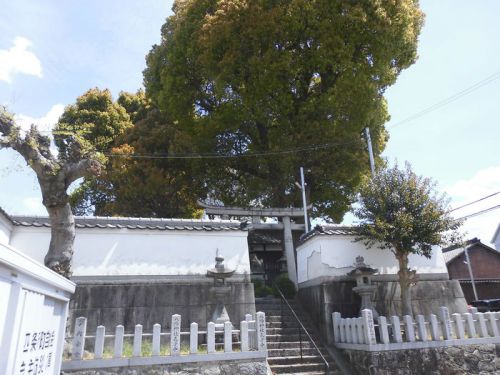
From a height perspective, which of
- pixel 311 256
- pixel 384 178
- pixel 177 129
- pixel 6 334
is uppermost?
pixel 177 129

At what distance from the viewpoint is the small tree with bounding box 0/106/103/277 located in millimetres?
7191

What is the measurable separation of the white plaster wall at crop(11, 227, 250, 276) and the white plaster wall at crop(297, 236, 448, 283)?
91.7 inches

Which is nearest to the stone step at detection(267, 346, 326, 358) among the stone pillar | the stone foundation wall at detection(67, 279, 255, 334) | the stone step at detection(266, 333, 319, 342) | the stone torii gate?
the stone step at detection(266, 333, 319, 342)

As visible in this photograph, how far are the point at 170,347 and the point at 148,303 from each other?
86.9 inches

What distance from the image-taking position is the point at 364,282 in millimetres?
10945

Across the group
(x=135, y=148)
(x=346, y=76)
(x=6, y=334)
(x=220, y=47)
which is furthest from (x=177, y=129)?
(x=6, y=334)

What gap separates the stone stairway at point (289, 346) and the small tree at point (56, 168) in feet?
17.8

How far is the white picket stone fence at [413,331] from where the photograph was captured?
9164mm

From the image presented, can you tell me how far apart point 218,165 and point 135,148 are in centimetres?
452

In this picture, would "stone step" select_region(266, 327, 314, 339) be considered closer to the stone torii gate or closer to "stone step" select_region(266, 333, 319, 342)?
"stone step" select_region(266, 333, 319, 342)

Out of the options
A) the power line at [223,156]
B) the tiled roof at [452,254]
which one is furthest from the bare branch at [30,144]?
the tiled roof at [452,254]

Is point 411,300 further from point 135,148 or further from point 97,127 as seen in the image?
point 97,127

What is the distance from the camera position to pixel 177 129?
2061 cm

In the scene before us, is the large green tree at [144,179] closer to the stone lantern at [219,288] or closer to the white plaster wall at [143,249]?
the white plaster wall at [143,249]
